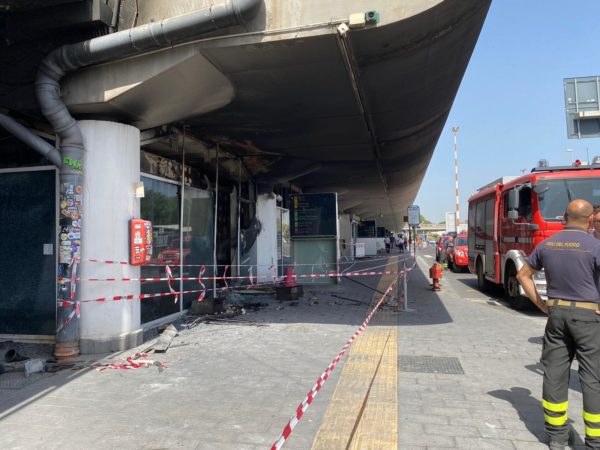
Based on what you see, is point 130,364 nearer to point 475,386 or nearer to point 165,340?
point 165,340

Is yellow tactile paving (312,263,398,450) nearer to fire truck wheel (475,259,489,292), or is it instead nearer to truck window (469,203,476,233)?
fire truck wheel (475,259,489,292)

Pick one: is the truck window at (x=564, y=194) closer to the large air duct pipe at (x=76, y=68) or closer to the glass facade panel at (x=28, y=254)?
the large air duct pipe at (x=76, y=68)

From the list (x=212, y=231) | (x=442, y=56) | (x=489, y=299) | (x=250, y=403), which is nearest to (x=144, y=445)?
(x=250, y=403)

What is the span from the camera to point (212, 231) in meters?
10.5

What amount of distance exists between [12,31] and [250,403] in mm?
4927

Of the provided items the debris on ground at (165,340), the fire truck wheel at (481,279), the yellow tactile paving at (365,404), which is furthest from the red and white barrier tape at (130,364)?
the fire truck wheel at (481,279)

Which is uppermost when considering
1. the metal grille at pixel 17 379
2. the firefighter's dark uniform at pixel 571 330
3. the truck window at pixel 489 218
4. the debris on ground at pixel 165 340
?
the truck window at pixel 489 218

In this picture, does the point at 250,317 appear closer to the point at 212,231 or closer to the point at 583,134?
the point at 212,231

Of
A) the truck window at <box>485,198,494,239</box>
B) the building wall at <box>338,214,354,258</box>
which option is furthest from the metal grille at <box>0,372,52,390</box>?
the building wall at <box>338,214,354,258</box>

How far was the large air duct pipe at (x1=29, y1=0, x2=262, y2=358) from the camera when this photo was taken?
5.02m

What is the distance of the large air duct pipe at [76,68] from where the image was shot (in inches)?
197

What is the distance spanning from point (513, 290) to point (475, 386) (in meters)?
5.93

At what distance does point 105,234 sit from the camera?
19.9ft

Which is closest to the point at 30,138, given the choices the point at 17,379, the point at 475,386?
the point at 17,379
